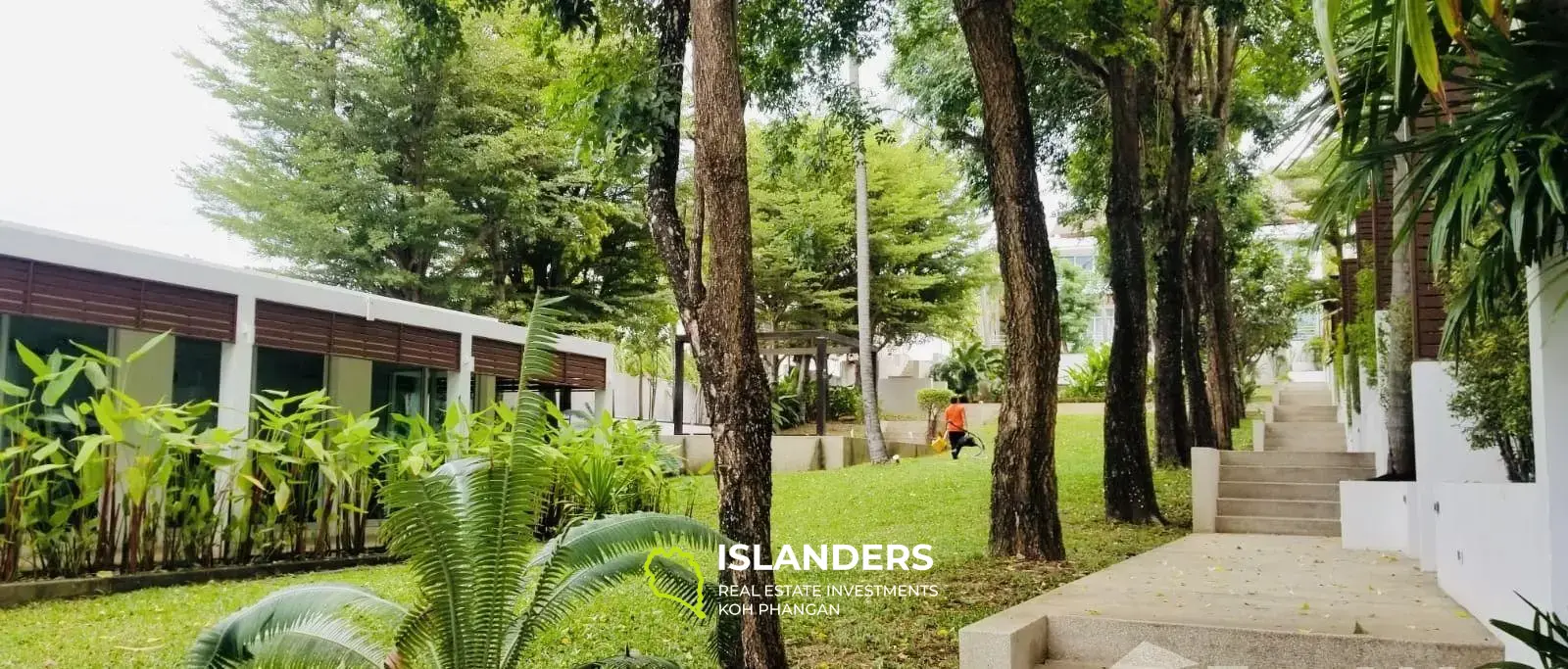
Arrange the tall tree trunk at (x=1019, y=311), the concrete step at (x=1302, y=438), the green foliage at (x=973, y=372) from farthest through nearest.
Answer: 1. the green foliage at (x=973, y=372)
2. the concrete step at (x=1302, y=438)
3. the tall tree trunk at (x=1019, y=311)

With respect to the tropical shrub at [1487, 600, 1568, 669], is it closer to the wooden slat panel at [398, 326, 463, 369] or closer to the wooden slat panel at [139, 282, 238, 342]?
the wooden slat panel at [139, 282, 238, 342]

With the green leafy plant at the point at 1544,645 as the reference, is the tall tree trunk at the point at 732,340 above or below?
above

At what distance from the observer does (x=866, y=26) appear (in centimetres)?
1101

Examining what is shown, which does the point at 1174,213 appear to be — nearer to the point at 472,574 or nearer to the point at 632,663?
the point at 632,663

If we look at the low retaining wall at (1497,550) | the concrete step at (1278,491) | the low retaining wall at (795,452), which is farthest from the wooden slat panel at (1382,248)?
the low retaining wall at (795,452)

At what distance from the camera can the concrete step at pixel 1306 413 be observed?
2228 cm

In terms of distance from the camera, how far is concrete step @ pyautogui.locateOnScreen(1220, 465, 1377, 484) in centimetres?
1220

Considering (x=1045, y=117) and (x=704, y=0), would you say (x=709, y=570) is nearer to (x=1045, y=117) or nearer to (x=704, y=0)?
(x=704, y=0)

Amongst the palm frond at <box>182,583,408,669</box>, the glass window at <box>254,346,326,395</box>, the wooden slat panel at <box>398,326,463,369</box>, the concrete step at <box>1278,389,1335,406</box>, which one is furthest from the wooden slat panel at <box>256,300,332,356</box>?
the concrete step at <box>1278,389,1335,406</box>

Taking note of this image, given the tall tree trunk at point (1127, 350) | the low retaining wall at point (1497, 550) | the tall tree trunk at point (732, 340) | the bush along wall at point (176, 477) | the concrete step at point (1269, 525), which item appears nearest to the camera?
the low retaining wall at point (1497, 550)

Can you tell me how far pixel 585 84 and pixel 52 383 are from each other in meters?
4.19

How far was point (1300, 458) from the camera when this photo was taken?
12.6 metres

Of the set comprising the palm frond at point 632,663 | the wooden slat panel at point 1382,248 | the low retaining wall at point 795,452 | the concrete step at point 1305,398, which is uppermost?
the wooden slat panel at point 1382,248

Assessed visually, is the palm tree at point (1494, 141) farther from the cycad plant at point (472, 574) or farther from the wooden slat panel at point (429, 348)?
the wooden slat panel at point (429, 348)
